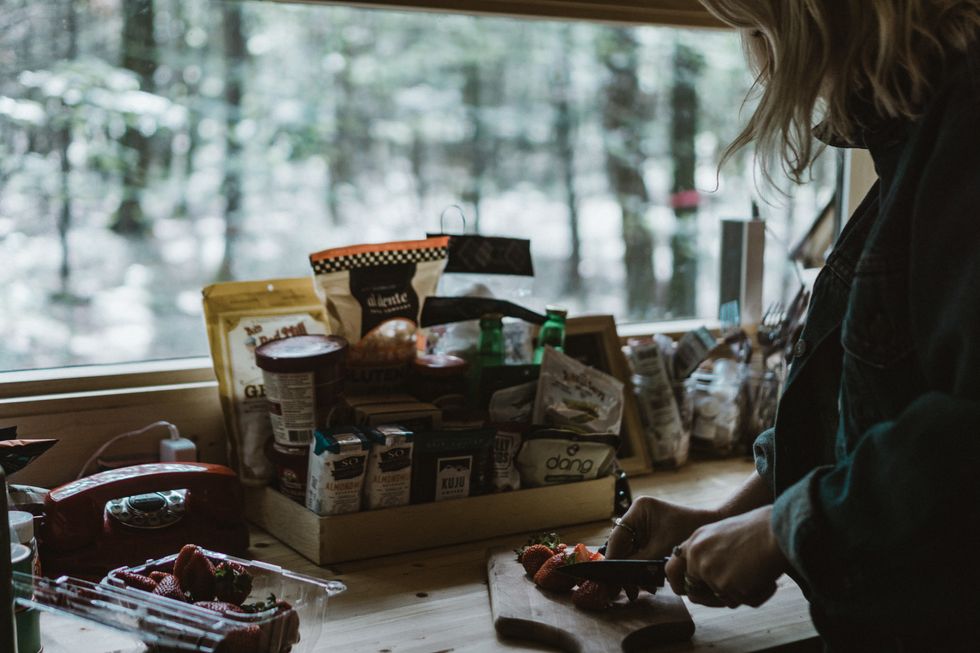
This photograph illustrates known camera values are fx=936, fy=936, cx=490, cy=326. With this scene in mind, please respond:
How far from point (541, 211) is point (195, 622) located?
1.15 metres

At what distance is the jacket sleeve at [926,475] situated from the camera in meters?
0.67

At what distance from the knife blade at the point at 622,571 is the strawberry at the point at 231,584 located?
0.34 m

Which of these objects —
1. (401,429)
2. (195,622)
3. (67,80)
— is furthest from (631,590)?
(67,80)

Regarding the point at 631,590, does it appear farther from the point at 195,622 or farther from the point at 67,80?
the point at 67,80

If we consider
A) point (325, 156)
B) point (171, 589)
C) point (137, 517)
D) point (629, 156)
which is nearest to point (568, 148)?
point (629, 156)

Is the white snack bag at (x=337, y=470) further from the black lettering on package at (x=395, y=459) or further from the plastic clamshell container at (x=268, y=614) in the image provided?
the plastic clamshell container at (x=268, y=614)

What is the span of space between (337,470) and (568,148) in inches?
36.1

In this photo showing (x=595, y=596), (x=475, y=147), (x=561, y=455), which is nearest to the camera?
(x=595, y=596)

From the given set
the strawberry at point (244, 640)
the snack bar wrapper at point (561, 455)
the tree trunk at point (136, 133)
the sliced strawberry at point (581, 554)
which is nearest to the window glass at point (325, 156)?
the tree trunk at point (136, 133)

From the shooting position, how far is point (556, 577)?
1.06m

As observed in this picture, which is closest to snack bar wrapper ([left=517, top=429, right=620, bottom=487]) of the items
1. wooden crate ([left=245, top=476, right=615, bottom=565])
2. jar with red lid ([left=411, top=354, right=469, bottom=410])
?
wooden crate ([left=245, top=476, right=615, bottom=565])

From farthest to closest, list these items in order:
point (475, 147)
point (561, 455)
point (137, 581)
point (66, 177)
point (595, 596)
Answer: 1. point (475, 147)
2. point (66, 177)
3. point (561, 455)
4. point (595, 596)
5. point (137, 581)

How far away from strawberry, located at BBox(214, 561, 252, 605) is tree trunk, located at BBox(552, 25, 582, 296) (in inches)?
40.1

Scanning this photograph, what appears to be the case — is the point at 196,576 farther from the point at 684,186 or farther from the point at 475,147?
the point at 684,186
